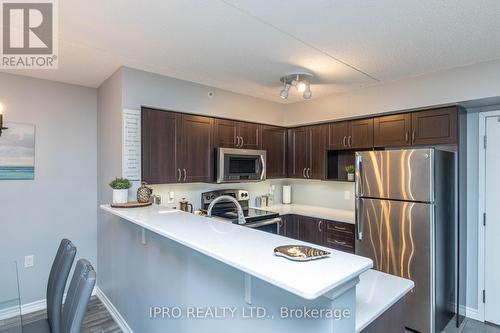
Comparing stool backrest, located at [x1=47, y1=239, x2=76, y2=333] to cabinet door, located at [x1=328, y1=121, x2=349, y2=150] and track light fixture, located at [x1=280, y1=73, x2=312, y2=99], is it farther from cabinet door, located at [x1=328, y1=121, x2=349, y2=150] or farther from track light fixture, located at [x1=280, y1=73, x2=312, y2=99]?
cabinet door, located at [x1=328, y1=121, x2=349, y2=150]

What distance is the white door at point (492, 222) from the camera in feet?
9.19

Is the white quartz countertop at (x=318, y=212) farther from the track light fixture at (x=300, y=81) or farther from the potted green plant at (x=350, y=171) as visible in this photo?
the track light fixture at (x=300, y=81)

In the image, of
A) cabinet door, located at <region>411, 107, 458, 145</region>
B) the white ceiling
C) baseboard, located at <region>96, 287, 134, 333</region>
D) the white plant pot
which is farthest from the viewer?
cabinet door, located at <region>411, 107, 458, 145</region>

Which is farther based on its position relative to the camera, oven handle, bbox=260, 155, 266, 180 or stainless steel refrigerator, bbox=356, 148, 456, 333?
oven handle, bbox=260, 155, 266, 180

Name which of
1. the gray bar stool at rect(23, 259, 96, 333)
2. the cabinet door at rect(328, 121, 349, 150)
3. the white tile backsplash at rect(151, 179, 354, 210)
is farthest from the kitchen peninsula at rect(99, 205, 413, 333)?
the cabinet door at rect(328, 121, 349, 150)

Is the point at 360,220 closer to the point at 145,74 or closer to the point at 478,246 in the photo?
the point at 478,246

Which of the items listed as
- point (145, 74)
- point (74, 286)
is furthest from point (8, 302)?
point (145, 74)

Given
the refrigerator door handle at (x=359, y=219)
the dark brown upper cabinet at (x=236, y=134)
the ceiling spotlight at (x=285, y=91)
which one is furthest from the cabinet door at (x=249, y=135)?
the refrigerator door handle at (x=359, y=219)

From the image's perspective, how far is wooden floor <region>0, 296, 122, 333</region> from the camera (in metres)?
2.63

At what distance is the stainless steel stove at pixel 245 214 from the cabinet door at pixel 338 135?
3.91 feet

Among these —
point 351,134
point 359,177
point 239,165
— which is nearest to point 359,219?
point 359,177

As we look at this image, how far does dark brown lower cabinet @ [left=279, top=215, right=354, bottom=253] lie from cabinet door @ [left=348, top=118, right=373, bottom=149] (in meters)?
0.99

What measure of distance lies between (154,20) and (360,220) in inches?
101

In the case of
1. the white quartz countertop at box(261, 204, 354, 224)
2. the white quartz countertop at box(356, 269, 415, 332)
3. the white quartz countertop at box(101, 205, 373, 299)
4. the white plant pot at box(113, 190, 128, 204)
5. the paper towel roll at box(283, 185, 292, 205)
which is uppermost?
the white plant pot at box(113, 190, 128, 204)
